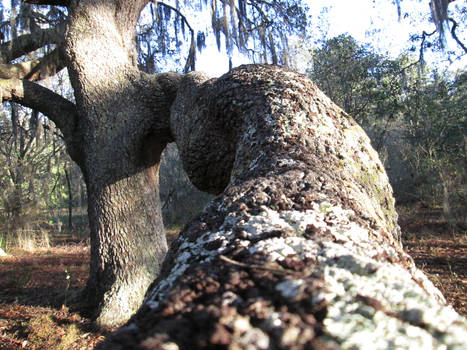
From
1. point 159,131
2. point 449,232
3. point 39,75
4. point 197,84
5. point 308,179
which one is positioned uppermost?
point 39,75

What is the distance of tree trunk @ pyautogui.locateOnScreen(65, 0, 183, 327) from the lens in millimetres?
3736

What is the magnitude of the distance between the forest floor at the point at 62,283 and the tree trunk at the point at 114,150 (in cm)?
38

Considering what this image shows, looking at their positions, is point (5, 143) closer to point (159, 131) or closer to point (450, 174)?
point (159, 131)

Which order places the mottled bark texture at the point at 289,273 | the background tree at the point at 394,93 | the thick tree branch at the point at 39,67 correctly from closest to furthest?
1. the mottled bark texture at the point at 289,273
2. the thick tree branch at the point at 39,67
3. the background tree at the point at 394,93

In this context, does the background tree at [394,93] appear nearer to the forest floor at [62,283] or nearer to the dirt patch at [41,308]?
the forest floor at [62,283]

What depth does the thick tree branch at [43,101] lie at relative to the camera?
164 inches

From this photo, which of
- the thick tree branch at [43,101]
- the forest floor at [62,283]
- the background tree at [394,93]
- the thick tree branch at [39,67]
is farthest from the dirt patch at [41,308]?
the background tree at [394,93]

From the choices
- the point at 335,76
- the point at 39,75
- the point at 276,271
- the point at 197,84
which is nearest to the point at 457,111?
the point at 335,76

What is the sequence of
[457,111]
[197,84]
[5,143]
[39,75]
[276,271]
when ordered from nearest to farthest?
[276,271], [197,84], [39,75], [457,111], [5,143]

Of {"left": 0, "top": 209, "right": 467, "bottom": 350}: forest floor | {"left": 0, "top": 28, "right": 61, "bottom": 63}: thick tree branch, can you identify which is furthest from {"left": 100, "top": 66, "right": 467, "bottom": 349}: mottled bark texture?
{"left": 0, "top": 28, "right": 61, "bottom": 63}: thick tree branch

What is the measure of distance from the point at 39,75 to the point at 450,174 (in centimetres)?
984

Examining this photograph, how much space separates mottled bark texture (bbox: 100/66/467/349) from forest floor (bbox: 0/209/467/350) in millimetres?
3020

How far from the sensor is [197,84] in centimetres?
330

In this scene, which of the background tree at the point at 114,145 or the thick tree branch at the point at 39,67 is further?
the thick tree branch at the point at 39,67
